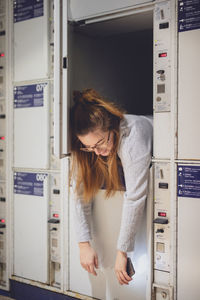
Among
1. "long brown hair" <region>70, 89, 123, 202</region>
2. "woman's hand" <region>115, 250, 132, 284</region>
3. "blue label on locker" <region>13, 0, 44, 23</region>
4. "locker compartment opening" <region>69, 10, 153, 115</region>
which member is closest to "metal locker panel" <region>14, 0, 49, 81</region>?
"blue label on locker" <region>13, 0, 44, 23</region>

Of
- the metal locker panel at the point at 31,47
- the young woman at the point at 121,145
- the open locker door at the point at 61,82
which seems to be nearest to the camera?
the open locker door at the point at 61,82

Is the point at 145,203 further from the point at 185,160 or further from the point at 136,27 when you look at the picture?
the point at 136,27

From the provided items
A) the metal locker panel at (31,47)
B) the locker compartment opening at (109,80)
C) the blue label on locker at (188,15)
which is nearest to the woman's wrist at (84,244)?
the locker compartment opening at (109,80)

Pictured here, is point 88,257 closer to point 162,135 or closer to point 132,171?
point 132,171

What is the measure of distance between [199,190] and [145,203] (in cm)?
39

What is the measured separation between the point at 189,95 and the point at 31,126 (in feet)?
4.54

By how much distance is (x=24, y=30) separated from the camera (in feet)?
10.3

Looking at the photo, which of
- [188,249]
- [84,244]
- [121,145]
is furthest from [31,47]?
[188,249]

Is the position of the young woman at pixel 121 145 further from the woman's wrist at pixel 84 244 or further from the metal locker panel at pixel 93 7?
the metal locker panel at pixel 93 7

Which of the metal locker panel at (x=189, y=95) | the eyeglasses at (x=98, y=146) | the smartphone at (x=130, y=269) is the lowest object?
the smartphone at (x=130, y=269)

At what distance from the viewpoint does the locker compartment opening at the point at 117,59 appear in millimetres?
2741

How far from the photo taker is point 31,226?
3174mm

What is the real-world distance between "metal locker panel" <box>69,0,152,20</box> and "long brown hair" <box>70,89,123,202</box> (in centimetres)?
56

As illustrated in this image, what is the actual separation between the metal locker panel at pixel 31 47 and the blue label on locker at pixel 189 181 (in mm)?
1358
